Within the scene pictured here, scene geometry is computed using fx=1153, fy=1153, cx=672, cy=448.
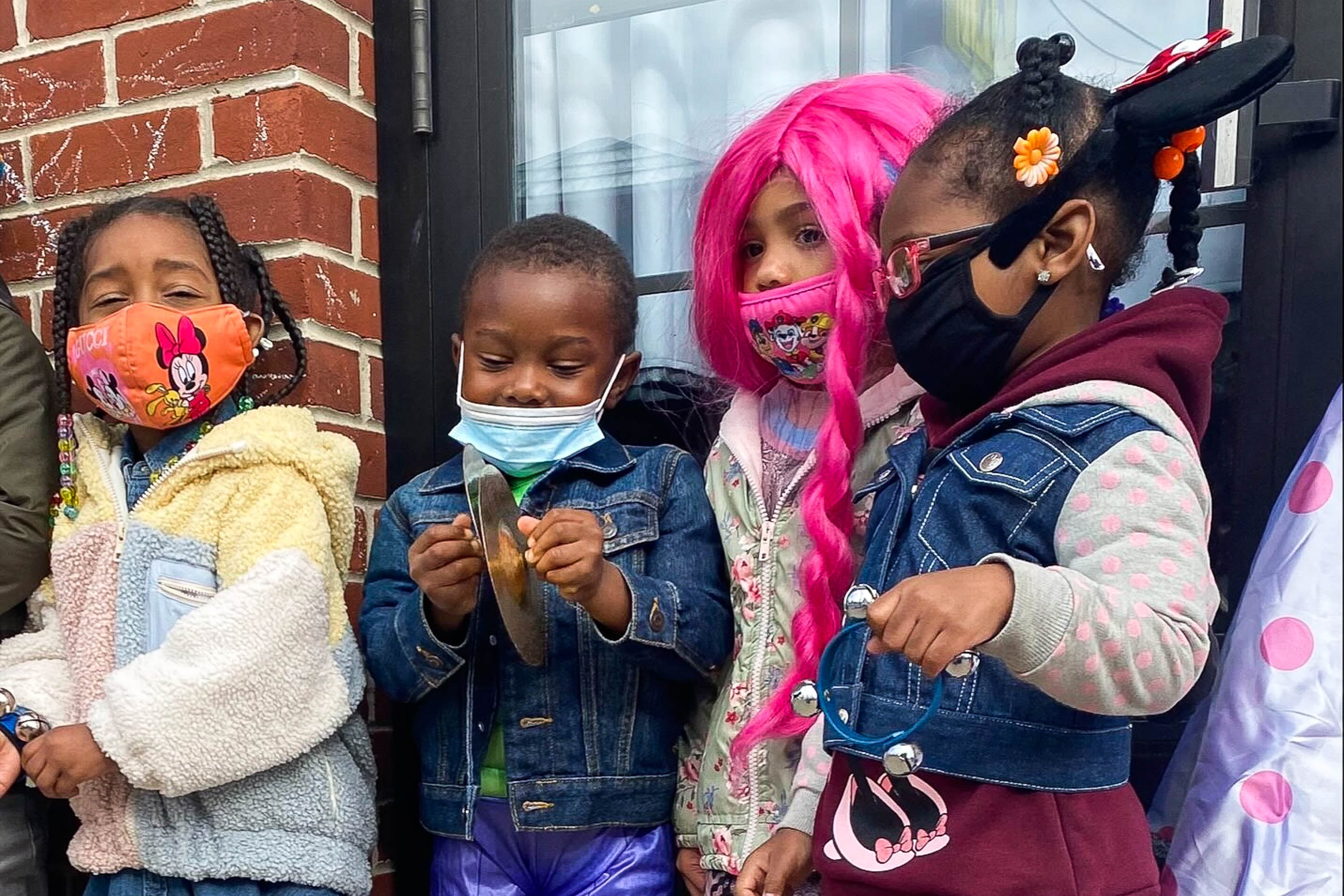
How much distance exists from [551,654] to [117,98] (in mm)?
1187

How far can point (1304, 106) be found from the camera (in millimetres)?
1425

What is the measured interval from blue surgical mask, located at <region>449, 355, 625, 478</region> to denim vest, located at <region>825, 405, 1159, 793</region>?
0.49 metres

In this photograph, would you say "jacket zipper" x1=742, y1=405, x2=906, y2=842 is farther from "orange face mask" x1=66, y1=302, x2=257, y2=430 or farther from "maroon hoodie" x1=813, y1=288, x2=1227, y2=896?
"orange face mask" x1=66, y1=302, x2=257, y2=430

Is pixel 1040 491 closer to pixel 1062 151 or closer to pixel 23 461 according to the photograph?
pixel 1062 151

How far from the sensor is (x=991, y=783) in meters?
1.10

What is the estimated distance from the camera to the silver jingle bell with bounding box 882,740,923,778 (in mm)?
1050

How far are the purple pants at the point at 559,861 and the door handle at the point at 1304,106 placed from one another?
3.91 ft

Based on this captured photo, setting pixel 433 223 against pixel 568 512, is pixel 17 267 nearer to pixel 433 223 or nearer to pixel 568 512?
pixel 433 223

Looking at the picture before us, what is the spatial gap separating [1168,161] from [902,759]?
672 millimetres

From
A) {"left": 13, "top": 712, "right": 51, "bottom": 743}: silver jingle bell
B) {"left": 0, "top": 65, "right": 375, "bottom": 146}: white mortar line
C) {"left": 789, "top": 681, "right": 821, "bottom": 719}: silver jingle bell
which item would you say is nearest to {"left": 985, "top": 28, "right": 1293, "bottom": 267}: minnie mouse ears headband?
{"left": 789, "top": 681, "right": 821, "bottom": 719}: silver jingle bell

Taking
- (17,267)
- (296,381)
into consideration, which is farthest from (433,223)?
(17,267)

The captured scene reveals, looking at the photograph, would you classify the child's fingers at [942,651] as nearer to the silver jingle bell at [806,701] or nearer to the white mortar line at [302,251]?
the silver jingle bell at [806,701]

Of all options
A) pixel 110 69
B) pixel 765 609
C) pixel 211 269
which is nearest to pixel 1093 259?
pixel 765 609

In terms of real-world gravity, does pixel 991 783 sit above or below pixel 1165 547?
below
